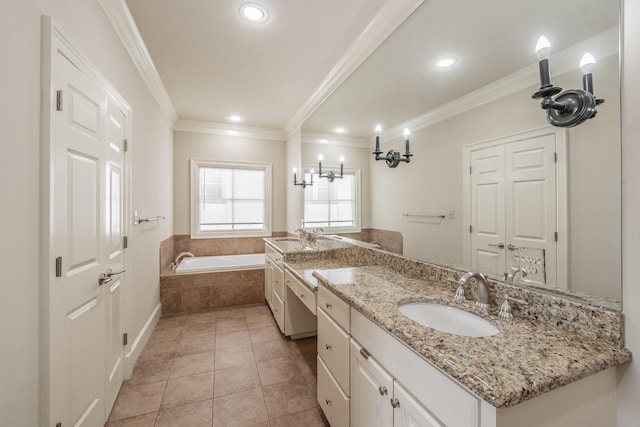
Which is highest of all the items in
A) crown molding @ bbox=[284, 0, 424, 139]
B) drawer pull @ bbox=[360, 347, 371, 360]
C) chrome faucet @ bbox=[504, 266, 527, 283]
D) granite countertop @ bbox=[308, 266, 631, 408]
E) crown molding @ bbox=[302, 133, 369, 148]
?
crown molding @ bbox=[284, 0, 424, 139]

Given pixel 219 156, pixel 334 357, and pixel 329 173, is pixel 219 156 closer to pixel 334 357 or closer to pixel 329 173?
pixel 329 173

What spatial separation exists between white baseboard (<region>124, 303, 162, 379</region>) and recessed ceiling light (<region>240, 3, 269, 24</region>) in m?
2.69

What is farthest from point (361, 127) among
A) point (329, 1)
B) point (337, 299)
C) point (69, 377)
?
point (69, 377)

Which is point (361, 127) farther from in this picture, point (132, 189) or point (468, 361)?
point (132, 189)

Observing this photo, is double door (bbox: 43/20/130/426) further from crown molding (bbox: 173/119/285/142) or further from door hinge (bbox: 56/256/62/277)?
crown molding (bbox: 173/119/285/142)

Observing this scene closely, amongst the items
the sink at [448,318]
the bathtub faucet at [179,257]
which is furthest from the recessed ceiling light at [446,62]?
the bathtub faucet at [179,257]

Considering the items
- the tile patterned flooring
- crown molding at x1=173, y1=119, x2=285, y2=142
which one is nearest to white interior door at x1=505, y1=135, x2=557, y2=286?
the tile patterned flooring

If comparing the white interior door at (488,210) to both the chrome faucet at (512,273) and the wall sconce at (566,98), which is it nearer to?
the chrome faucet at (512,273)

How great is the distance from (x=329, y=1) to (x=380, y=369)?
2106 millimetres

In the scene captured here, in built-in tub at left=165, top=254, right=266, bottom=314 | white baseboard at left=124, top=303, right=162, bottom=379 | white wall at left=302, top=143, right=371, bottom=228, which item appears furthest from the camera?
built-in tub at left=165, top=254, right=266, bottom=314

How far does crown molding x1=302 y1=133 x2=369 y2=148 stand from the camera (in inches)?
84.7

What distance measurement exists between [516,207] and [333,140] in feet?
5.84

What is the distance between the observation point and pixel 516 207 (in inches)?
42.6

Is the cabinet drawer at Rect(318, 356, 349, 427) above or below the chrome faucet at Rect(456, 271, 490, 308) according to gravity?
below
